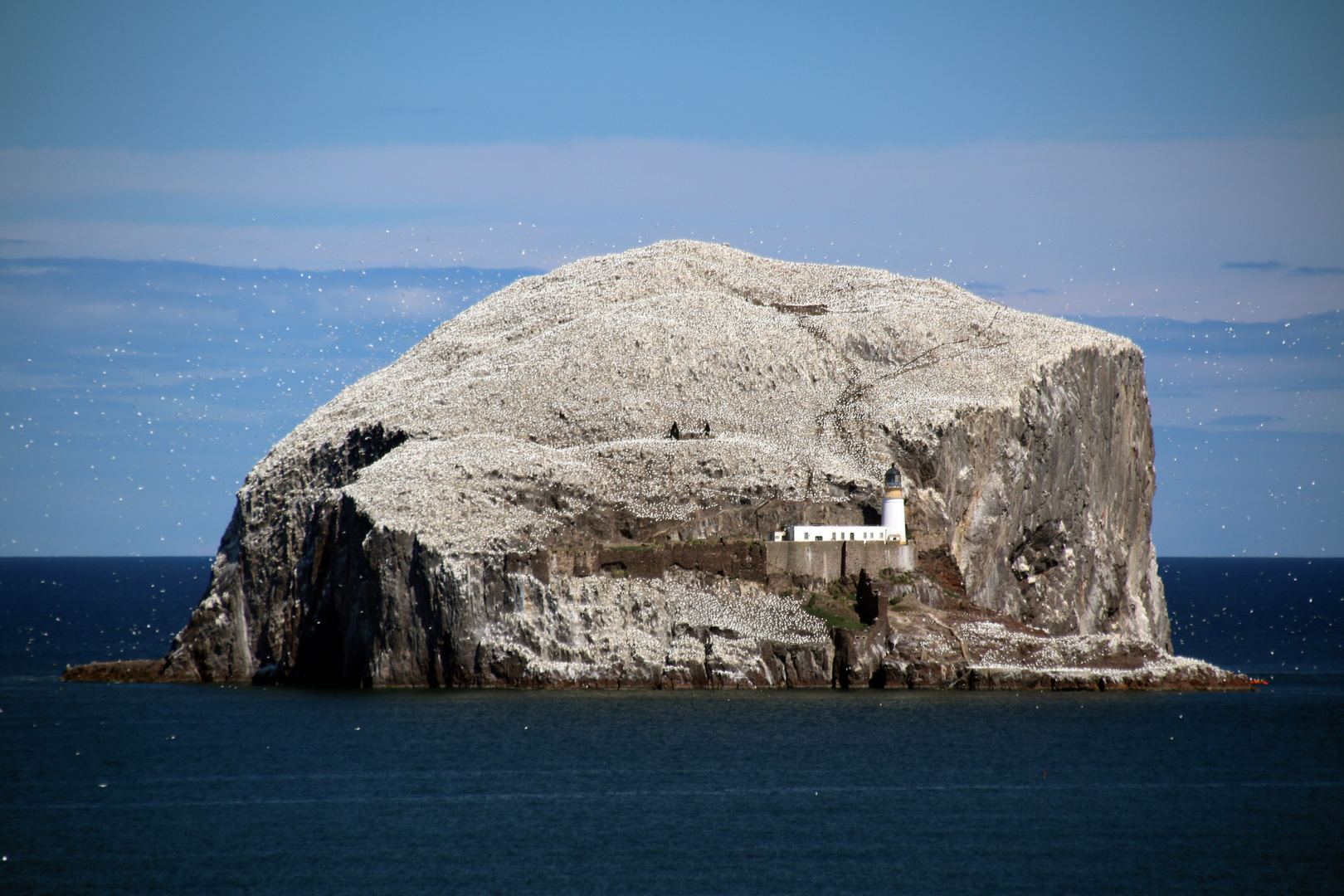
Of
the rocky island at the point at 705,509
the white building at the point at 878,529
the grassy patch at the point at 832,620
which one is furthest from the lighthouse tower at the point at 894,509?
the grassy patch at the point at 832,620

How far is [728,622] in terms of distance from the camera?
67.9 m

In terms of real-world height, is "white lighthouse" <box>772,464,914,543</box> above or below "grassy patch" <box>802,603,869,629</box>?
above

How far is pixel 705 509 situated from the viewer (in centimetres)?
7281

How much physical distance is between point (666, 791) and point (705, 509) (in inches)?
958

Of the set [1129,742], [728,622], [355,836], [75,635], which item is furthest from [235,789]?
[75,635]

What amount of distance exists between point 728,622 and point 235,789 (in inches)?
934

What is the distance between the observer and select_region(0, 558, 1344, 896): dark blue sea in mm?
41438

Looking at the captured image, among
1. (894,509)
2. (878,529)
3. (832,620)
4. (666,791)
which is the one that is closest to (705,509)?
(878,529)

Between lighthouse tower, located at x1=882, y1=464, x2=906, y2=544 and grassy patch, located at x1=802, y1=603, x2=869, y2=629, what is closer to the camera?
grassy patch, located at x1=802, y1=603, x2=869, y2=629

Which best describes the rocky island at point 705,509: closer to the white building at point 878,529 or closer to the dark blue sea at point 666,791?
the white building at point 878,529

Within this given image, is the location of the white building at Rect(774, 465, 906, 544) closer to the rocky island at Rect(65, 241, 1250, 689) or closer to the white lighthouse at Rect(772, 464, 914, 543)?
the white lighthouse at Rect(772, 464, 914, 543)

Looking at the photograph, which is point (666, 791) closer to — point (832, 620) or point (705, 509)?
point (832, 620)

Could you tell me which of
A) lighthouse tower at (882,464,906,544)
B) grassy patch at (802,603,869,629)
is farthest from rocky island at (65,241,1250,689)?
lighthouse tower at (882,464,906,544)

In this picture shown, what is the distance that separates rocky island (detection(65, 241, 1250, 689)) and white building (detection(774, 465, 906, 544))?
3.84 ft
